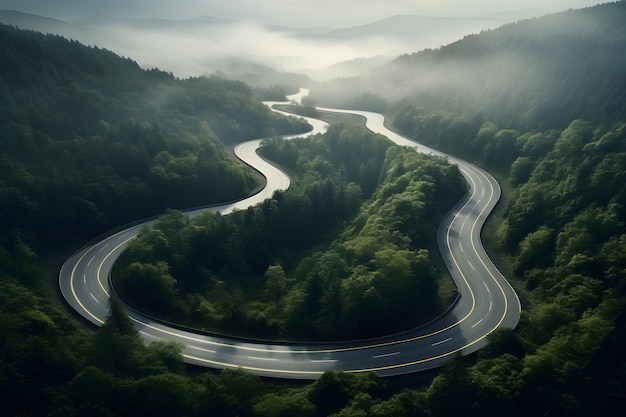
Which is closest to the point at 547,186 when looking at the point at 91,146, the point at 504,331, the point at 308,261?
the point at 504,331

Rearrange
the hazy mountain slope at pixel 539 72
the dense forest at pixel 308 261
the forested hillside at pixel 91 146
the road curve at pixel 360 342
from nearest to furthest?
the road curve at pixel 360 342 → the dense forest at pixel 308 261 → the forested hillside at pixel 91 146 → the hazy mountain slope at pixel 539 72

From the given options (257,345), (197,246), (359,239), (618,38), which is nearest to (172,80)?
(197,246)

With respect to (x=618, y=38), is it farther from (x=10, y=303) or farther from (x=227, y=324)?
(x=10, y=303)

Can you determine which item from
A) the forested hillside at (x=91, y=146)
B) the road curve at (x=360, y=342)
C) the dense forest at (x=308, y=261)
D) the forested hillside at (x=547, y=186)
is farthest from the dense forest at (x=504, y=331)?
the dense forest at (x=308, y=261)

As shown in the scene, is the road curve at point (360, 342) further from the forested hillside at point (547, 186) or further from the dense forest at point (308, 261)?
the forested hillside at point (547, 186)

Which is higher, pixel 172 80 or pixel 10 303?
pixel 172 80

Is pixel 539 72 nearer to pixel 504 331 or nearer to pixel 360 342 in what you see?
pixel 504 331
